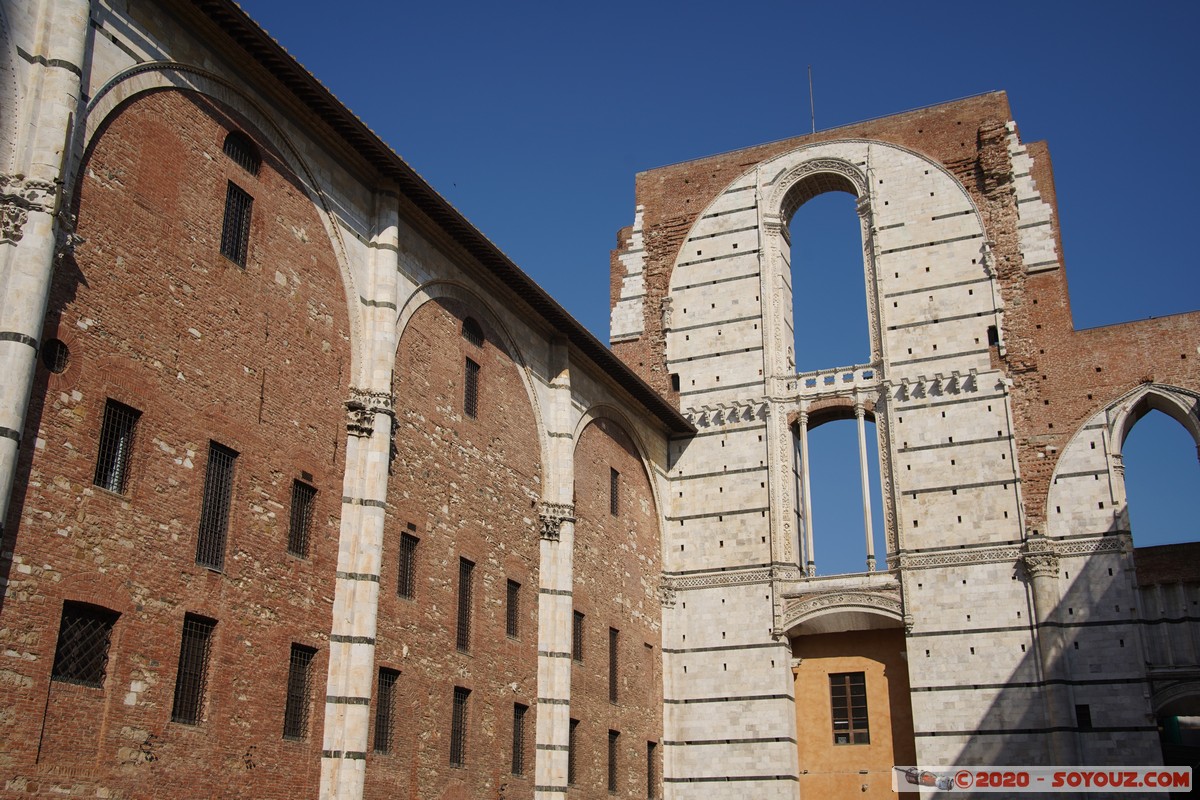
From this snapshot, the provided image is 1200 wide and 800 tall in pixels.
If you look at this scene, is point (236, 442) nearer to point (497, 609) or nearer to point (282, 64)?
point (282, 64)

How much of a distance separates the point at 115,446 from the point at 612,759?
14105 millimetres

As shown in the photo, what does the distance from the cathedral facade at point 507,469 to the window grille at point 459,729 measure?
2.6 inches

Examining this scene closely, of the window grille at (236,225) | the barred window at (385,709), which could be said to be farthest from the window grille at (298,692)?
the window grille at (236,225)

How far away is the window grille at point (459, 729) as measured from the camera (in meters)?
18.4

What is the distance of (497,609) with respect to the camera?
20234 mm

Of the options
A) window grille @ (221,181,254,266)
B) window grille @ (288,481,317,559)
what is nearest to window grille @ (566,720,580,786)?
window grille @ (288,481,317,559)

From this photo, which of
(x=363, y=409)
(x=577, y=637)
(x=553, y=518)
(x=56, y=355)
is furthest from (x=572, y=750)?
(x=56, y=355)

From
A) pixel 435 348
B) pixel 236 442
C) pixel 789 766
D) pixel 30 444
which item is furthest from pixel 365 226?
pixel 789 766

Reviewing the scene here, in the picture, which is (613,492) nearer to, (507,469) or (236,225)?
(507,469)

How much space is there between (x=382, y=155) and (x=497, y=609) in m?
7.85

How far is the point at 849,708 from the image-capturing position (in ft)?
84.5

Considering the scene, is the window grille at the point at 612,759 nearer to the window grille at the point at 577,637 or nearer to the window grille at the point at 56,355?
the window grille at the point at 577,637

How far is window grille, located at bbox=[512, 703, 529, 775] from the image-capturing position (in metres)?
20.3

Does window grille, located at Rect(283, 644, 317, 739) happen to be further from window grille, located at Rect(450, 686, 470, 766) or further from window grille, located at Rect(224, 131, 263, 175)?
window grille, located at Rect(224, 131, 263, 175)
